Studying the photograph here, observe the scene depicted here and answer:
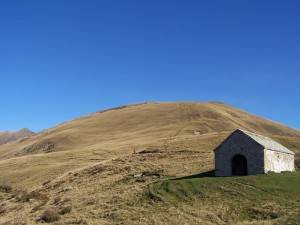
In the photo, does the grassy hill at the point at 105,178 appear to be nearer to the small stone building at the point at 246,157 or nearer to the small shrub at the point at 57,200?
the small shrub at the point at 57,200

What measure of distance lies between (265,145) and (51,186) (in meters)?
29.2

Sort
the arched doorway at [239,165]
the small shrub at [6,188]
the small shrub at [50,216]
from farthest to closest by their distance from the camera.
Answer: the small shrub at [6,188] → the arched doorway at [239,165] → the small shrub at [50,216]

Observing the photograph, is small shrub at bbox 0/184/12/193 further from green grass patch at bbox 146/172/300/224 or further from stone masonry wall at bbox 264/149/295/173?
stone masonry wall at bbox 264/149/295/173

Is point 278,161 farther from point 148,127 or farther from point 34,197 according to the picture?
point 148,127

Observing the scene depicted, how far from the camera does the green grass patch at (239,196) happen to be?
109 ft

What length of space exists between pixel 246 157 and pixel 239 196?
1150 centimetres

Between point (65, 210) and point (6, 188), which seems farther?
point (6, 188)

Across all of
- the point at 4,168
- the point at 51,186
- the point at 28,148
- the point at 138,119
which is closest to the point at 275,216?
the point at 51,186

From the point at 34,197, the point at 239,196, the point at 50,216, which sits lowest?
the point at 50,216

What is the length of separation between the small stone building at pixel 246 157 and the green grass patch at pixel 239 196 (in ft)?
9.88

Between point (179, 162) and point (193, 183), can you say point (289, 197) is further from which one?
point (179, 162)

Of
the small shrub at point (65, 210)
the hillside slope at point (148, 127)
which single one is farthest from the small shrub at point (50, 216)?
the hillside slope at point (148, 127)

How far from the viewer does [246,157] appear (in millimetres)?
49156

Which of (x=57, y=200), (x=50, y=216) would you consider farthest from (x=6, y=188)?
(x=50, y=216)
